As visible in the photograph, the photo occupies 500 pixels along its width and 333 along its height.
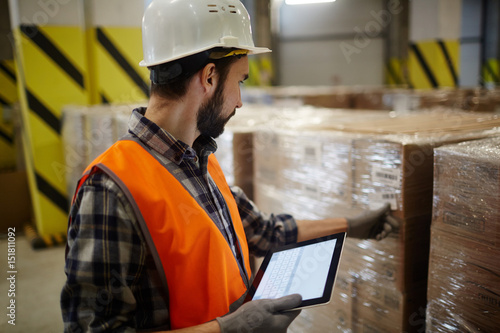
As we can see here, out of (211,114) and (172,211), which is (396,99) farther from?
(172,211)

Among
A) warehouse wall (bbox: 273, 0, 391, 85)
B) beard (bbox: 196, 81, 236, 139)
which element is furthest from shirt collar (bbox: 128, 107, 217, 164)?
warehouse wall (bbox: 273, 0, 391, 85)

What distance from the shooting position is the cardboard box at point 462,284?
1.34 meters

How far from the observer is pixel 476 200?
4.46 feet

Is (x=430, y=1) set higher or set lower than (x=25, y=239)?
higher

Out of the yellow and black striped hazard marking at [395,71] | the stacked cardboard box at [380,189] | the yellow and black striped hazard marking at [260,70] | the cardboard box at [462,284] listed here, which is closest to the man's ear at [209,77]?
the stacked cardboard box at [380,189]

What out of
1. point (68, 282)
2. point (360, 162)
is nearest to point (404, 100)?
point (360, 162)

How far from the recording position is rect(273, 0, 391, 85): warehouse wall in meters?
12.4

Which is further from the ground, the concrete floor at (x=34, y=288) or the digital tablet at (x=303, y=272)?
the digital tablet at (x=303, y=272)

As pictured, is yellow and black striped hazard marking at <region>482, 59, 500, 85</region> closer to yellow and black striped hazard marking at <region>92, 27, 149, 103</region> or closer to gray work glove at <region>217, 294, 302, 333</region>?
yellow and black striped hazard marking at <region>92, 27, 149, 103</region>

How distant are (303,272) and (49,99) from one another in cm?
420

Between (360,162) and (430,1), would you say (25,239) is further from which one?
(430,1)

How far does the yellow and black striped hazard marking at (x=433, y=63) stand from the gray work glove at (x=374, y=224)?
761 centimetres

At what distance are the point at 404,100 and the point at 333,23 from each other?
8.18 m

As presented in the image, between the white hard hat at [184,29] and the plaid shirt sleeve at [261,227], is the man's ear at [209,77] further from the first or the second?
the plaid shirt sleeve at [261,227]
